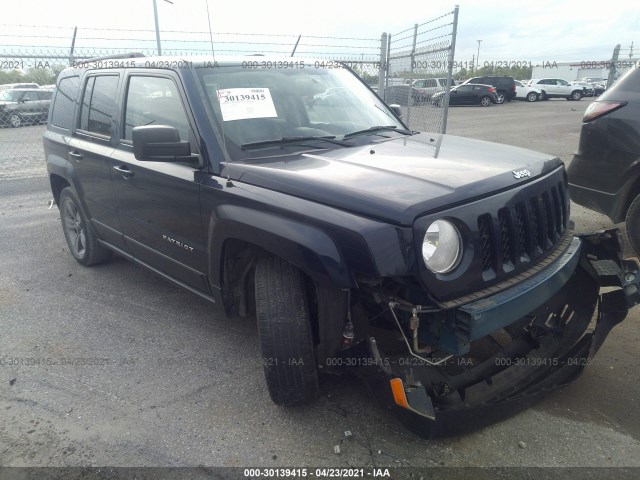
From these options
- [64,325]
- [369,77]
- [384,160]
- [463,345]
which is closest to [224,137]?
[384,160]

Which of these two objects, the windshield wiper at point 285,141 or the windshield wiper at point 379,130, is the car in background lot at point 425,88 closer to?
the windshield wiper at point 379,130

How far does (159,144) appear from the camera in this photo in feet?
9.31

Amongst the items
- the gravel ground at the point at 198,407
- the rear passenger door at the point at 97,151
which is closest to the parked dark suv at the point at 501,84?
the gravel ground at the point at 198,407

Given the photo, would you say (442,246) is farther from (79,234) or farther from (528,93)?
(528,93)

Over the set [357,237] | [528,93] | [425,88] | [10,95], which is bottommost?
[528,93]

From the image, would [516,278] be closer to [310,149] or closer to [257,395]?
[310,149]

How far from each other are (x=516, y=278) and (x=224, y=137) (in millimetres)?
1819

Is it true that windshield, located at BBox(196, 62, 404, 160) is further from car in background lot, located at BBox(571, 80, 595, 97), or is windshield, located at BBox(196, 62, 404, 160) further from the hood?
car in background lot, located at BBox(571, 80, 595, 97)

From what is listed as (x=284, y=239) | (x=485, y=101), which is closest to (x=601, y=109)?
(x=284, y=239)

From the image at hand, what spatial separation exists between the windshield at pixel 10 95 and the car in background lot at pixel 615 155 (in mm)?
15147

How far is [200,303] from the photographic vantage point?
4207mm

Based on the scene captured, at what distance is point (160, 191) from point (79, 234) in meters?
2.17

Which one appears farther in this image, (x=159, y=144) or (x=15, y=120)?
(x=15, y=120)

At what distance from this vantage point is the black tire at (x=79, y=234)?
15.5 ft
